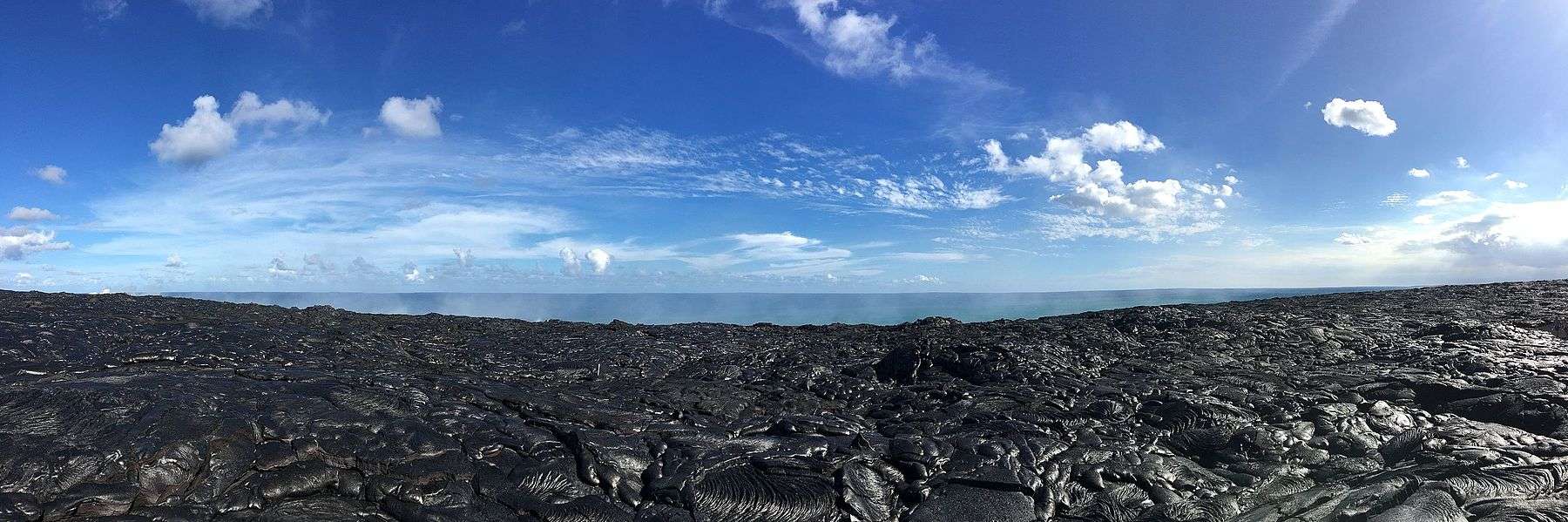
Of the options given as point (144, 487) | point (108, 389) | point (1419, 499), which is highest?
point (108, 389)

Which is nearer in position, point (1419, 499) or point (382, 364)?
point (1419, 499)

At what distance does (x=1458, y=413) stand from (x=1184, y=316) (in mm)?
5046

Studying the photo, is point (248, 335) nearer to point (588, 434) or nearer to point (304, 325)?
point (304, 325)

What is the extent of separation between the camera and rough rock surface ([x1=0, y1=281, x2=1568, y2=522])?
17.4 ft

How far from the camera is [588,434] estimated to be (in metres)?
6.50

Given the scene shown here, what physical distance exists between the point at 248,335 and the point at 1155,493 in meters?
12.2

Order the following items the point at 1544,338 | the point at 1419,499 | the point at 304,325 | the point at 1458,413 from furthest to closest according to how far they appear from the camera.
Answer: the point at 1544,338 < the point at 304,325 < the point at 1458,413 < the point at 1419,499

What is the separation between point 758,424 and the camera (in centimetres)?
745

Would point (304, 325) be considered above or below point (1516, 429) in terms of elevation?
above

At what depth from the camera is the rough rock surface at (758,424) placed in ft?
17.4

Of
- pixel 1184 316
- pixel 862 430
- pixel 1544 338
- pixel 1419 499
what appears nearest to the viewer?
pixel 1419 499

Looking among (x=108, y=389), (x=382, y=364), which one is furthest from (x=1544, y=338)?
(x=108, y=389)

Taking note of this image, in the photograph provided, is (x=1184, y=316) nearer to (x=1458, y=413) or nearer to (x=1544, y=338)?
(x=1458, y=413)

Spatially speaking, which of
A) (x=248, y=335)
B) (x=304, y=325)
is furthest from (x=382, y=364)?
(x=304, y=325)
